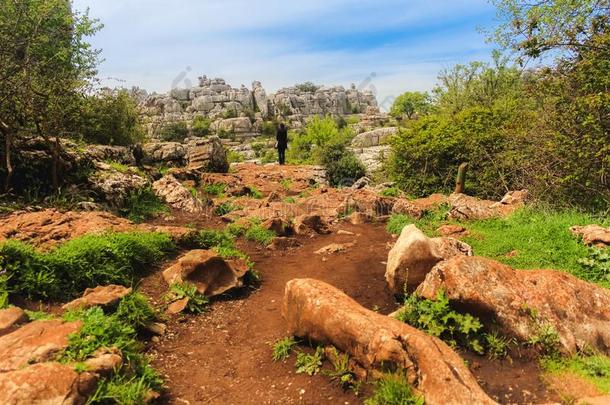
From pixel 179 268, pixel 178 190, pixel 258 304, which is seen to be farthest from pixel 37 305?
pixel 178 190

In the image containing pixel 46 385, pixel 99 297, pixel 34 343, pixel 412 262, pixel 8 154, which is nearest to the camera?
pixel 46 385

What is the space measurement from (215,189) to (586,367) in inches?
476

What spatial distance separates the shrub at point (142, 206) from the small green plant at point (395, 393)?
306 inches

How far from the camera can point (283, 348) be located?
4.39 metres

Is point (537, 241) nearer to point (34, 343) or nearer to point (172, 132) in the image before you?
point (34, 343)

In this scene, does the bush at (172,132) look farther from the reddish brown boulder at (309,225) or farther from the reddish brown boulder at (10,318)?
the reddish brown boulder at (10,318)

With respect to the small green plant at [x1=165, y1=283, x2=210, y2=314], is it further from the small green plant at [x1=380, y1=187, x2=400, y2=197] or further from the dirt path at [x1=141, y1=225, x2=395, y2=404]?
the small green plant at [x1=380, y1=187, x2=400, y2=197]

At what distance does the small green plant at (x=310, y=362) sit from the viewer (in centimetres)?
404

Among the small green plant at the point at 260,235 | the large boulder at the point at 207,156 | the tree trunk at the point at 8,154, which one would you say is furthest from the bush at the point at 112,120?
the small green plant at the point at 260,235

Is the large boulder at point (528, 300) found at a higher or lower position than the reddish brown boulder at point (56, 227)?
lower

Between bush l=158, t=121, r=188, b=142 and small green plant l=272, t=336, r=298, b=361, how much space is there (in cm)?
4954

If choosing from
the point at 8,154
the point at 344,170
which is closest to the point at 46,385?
the point at 8,154

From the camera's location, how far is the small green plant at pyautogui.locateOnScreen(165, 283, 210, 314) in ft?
18.5

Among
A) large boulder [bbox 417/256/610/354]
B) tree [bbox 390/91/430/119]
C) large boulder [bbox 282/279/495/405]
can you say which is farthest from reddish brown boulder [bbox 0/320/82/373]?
tree [bbox 390/91/430/119]
